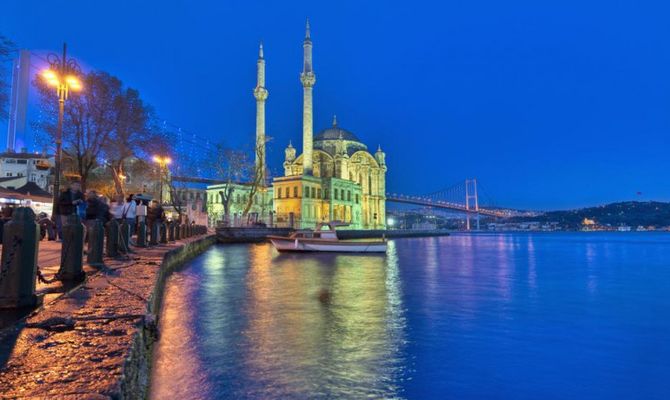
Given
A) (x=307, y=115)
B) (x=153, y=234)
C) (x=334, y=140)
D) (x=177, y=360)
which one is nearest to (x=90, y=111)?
(x=153, y=234)

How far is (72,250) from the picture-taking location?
5.59m

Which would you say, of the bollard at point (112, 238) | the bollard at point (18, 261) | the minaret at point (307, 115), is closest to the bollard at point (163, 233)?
the bollard at point (112, 238)

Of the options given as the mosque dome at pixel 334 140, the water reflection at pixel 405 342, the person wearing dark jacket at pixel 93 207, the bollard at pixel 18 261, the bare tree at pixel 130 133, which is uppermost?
the mosque dome at pixel 334 140

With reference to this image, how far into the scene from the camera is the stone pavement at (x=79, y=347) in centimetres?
216

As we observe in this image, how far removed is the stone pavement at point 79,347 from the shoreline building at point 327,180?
43189mm

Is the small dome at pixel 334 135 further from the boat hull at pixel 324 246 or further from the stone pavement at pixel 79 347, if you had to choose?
the stone pavement at pixel 79 347

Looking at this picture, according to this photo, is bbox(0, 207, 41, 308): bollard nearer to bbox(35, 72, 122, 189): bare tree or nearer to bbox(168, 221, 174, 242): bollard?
bbox(168, 221, 174, 242): bollard

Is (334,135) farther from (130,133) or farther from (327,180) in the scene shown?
(130,133)

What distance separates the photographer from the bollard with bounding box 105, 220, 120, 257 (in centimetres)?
849

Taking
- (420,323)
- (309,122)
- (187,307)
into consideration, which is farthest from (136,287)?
(309,122)

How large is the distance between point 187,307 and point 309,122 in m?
50.1

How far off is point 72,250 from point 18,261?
1.95m

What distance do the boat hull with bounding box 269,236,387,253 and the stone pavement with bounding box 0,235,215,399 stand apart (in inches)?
736

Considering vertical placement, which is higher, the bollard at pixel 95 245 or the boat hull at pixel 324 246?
the bollard at pixel 95 245
